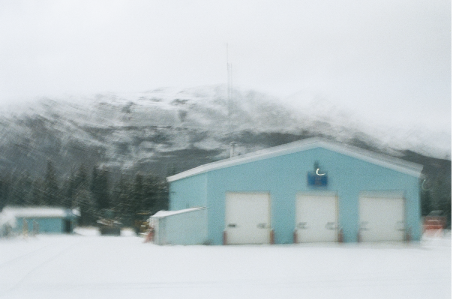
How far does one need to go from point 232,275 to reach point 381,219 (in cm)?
1314

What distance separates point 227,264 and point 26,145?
490 ft

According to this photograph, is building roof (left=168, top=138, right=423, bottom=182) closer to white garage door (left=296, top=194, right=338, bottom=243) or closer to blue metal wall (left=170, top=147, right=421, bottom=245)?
blue metal wall (left=170, top=147, right=421, bottom=245)

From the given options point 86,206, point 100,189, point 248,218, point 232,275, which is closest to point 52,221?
point 86,206

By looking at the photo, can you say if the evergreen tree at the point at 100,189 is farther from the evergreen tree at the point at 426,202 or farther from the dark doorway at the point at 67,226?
the evergreen tree at the point at 426,202

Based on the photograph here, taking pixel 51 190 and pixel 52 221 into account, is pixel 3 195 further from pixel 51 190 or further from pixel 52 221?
pixel 52 221

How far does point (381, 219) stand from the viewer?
23.4 metres

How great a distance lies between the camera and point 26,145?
15300 centimetres

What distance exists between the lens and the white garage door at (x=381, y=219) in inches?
915

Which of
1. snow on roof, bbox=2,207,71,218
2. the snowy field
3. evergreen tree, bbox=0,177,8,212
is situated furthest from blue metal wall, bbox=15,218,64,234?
the snowy field

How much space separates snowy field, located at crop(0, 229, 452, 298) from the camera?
9.68m

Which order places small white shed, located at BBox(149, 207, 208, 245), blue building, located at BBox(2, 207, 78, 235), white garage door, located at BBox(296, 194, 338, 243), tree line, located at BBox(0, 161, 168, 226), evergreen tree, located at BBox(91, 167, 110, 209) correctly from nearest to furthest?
small white shed, located at BBox(149, 207, 208, 245) < white garage door, located at BBox(296, 194, 338, 243) < blue building, located at BBox(2, 207, 78, 235) < tree line, located at BBox(0, 161, 168, 226) < evergreen tree, located at BBox(91, 167, 110, 209)

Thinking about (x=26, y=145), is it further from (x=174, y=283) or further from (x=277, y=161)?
(x=174, y=283)

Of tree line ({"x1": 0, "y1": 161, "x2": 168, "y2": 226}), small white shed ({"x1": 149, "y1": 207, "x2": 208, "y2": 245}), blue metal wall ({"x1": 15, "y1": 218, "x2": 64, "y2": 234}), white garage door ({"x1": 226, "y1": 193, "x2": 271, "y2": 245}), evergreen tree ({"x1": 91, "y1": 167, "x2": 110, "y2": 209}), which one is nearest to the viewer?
small white shed ({"x1": 149, "y1": 207, "x2": 208, "y2": 245})

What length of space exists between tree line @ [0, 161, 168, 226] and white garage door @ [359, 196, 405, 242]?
120 feet
